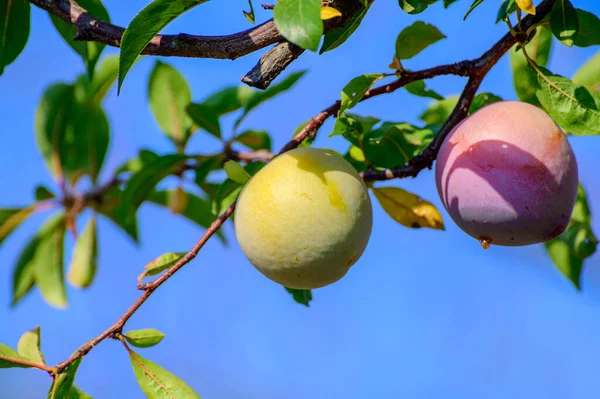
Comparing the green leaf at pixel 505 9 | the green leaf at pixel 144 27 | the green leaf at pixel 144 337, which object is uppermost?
the green leaf at pixel 144 27

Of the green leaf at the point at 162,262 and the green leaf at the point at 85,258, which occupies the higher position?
the green leaf at the point at 162,262

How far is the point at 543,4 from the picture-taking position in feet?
3.93

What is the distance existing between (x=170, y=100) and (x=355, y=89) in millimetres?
1067

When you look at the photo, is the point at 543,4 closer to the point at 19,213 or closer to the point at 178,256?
the point at 178,256

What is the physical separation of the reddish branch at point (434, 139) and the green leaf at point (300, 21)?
40 cm

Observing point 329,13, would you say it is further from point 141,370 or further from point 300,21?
point 141,370

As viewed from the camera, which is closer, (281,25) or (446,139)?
(281,25)

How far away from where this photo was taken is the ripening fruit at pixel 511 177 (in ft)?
3.41

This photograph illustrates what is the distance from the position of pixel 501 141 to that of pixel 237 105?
107 centimetres

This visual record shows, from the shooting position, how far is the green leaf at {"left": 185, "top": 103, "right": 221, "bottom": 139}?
6.15ft

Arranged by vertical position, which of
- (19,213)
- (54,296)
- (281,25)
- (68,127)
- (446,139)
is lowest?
(54,296)

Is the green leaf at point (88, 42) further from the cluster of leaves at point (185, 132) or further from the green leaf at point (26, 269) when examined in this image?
the green leaf at point (26, 269)

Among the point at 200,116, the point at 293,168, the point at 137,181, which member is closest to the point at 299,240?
the point at 293,168

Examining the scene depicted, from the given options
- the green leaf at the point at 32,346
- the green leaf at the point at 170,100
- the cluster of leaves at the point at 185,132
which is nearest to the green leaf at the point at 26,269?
the cluster of leaves at the point at 185,132
